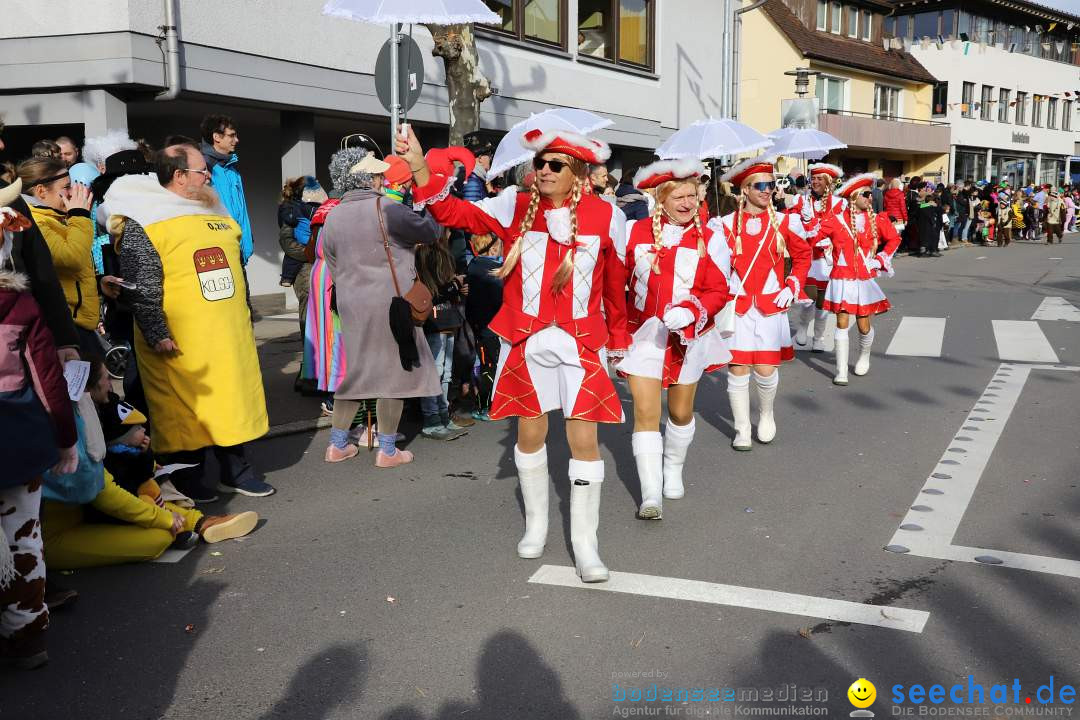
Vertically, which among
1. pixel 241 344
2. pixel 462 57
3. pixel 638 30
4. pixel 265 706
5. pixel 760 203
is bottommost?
pixel 265 706

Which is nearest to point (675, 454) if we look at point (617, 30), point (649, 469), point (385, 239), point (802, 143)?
point (649, 469)

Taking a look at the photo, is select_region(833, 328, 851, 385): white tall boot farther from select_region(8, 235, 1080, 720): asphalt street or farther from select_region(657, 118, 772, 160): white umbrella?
select_region(657, 118, 772, 160): white umbrella

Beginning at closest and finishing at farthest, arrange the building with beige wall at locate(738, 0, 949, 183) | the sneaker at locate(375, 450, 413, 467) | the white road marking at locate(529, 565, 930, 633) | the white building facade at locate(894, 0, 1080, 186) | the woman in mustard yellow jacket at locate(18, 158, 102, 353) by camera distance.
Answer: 1. the white road marking at locate(529, 565, 930, 633)
2. the woman in mustard yellow jacket at locate(18, 158, 102, 353)
3. the sneaker at locate(375, 450, 413, 467)
4. the building with beige wall at locate(738, 0, 949, 183)
5. the white building facade at locate(894, 0, 1080, 186)

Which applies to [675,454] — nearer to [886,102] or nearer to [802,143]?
[802,143]

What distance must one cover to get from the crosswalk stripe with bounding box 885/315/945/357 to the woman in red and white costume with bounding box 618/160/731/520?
6.43 metres

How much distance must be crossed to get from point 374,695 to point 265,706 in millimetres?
348

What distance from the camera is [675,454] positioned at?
5.61 meters

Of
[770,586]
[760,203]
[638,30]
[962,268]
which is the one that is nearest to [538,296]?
[770,586]

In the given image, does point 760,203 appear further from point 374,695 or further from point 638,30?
point 638,30

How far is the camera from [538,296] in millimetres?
4316

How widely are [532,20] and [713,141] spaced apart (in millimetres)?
10406

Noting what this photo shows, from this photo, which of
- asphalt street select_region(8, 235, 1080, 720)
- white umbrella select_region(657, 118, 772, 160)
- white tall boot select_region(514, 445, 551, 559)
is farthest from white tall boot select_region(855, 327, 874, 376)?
white tall boot select_region(514, 445, 551, 559)

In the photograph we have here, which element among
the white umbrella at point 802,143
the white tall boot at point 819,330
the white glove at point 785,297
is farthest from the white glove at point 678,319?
the white umbrella at point 802,143

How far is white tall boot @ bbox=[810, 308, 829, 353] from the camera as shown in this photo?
1073cm
